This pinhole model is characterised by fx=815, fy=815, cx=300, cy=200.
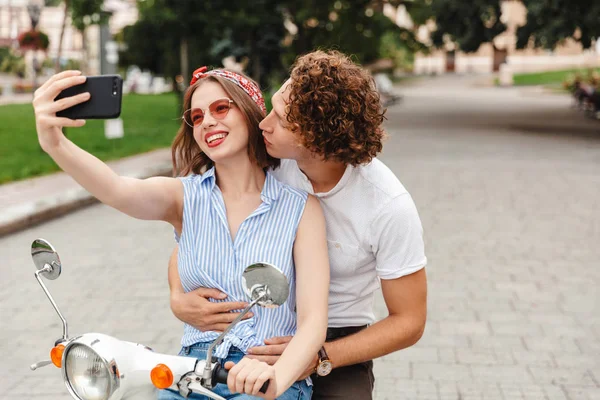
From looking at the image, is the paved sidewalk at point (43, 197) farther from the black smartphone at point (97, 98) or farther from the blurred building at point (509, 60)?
the blurred building at point (509, 60)

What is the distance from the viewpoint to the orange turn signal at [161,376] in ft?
6.14

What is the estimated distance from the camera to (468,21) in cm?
2283

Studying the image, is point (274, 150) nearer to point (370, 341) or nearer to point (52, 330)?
point (370, 341)

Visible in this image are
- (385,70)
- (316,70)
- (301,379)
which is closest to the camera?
(316,70)

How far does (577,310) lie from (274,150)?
391cm

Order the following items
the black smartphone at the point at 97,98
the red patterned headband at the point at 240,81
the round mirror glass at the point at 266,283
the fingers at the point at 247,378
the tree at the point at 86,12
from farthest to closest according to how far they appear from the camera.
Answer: the tree at the point at 86,12
the red patterned headband at the point at 240,81
the black smartphone at the point at 97,98
the fingers at the point at 247,378
the round mirror glass at the point at 266,283

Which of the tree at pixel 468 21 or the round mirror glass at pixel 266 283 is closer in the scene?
the round mirror glass at pixel 266 283

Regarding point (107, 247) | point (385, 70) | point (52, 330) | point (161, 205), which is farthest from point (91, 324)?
point (385, 70)

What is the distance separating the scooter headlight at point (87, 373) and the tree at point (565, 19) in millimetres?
18841

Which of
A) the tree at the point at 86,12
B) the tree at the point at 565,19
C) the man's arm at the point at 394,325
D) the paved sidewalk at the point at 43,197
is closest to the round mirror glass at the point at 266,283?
the man's arm at the point at 394,325

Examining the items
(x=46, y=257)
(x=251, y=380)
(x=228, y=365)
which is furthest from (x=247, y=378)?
(x=46, y=257)

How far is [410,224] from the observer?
2.39 meters

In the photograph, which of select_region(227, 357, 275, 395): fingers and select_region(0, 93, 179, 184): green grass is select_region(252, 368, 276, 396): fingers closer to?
select_region(227, 357, 275, 395): fingers

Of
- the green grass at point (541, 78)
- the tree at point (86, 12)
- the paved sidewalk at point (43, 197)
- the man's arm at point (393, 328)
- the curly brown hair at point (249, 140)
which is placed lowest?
the green grass at point (541, 78)
